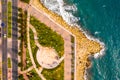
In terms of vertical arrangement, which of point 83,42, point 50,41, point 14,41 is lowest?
point 83,42

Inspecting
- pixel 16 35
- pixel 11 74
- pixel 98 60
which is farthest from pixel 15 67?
pixel 98 60

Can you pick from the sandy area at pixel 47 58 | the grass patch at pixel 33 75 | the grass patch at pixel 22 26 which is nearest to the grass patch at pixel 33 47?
the sandy area at pixel 47 58

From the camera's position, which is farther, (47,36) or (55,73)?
(55,73)

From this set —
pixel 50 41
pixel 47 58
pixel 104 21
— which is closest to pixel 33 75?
pixel 47 58

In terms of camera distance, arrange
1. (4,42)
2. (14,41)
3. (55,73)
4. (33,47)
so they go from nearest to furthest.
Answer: (4,42) < (14,41) < (33,47) < (55,73)

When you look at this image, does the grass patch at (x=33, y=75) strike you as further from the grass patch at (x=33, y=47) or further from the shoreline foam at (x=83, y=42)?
the shoreline foam at (x=83, y=42)

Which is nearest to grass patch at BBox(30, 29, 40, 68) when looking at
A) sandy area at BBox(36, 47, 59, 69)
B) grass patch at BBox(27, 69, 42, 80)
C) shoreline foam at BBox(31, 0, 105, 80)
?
sandy area at BBox(36, 47, 59, 69)

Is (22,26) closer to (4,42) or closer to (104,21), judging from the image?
(4,42)

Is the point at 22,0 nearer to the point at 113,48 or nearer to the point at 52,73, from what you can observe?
the point at 52,73

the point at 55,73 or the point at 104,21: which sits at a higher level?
the point at 104,21
